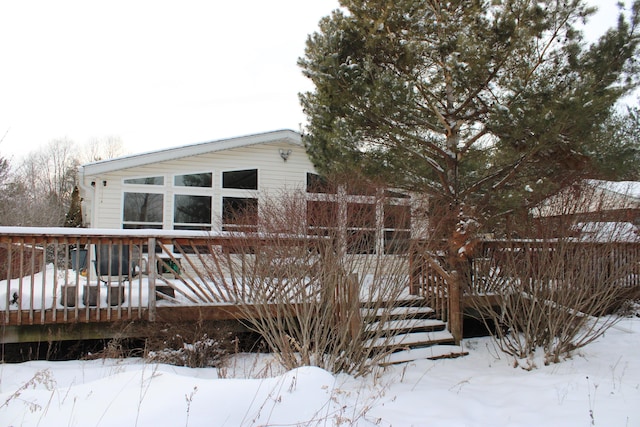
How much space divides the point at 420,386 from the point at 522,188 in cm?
327

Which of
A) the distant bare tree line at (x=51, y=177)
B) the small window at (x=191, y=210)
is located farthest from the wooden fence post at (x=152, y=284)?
the distant bare tree line at (x=51, y=177)

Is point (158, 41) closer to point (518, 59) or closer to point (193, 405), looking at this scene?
point (518, 59)

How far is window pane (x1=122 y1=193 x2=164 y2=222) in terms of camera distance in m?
9.71

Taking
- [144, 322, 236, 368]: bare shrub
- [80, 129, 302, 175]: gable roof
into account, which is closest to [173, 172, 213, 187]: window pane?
[80, 129, 302, 175]: gable roof

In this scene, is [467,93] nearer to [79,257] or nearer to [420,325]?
[420,325]

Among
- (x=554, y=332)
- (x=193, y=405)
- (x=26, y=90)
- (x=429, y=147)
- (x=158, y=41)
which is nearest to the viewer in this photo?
(x=193, y=405)

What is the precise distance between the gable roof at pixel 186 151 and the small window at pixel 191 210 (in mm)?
1034

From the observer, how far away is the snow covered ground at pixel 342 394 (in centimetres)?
250

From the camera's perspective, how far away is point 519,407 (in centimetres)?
379

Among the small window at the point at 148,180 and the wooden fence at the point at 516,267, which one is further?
the small window at the point at 148,180

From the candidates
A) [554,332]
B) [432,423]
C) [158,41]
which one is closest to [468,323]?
[554,332]

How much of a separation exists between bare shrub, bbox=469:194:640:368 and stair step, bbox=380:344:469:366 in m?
0.59

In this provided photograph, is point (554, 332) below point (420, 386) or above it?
above

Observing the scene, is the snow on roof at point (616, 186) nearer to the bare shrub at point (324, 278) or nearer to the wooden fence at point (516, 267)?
the wooden fence at point (516, 267)
